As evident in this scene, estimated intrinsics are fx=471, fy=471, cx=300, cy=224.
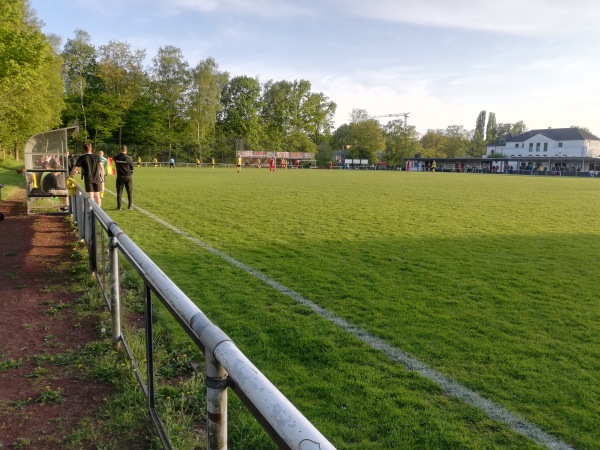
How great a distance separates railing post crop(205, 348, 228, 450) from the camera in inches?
64.0

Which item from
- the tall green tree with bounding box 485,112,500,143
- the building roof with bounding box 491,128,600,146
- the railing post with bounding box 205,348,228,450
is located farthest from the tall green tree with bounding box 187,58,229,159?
the tall green tree with bounding box 485,112,500,143

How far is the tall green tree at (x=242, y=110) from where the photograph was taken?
8744 cm

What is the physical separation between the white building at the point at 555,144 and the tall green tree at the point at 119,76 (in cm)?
6588

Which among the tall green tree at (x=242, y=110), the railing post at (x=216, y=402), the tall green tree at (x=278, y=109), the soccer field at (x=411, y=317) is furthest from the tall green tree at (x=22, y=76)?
the tall green tree at (x=278, y=109)

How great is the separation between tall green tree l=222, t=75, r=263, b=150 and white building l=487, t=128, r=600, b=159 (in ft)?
153

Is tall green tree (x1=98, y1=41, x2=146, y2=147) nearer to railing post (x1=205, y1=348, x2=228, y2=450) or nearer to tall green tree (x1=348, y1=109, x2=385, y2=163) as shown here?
tall green tree (x1=348, y1=109, x2=385, y2=163)

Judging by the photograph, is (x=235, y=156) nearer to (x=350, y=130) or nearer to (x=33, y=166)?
(x=350, y=130)

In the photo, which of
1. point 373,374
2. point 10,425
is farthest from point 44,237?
point 373,374

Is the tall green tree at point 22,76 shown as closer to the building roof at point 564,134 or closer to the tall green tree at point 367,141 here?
the tall green tree at point 367,141

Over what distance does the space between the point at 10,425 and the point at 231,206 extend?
12.6 metres

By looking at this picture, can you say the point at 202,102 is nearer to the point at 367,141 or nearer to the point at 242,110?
the point at 242,110

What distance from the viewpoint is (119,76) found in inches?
2714

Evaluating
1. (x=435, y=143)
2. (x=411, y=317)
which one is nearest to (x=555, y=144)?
(x=435, y=143)

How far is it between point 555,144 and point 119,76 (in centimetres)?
8160
